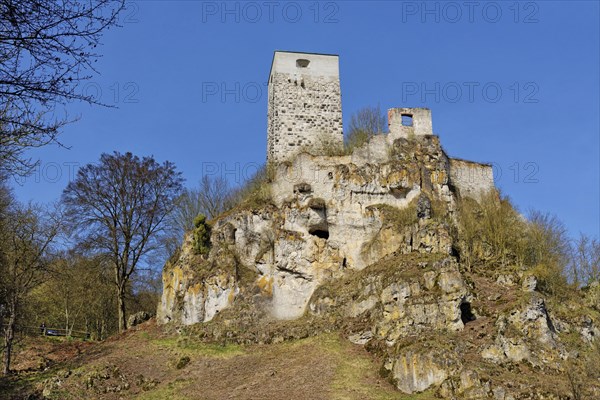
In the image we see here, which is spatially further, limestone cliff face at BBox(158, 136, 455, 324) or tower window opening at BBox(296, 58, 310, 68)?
tower window opening at BBox(296, 58, 310, 68)

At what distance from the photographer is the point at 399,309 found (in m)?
24.5

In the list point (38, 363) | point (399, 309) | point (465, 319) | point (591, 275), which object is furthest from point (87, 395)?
point (591, 275)

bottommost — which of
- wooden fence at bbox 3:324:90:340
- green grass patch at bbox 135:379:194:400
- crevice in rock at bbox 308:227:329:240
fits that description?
green grass patch at bbox 135:379:194:400

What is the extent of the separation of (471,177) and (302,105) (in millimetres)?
9922

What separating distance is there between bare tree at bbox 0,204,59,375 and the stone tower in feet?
40.2

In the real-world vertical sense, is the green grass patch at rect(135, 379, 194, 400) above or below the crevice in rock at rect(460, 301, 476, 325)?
below

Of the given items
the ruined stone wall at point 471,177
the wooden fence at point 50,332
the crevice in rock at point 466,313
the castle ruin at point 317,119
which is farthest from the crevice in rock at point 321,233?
the wooden fence at point 50,332

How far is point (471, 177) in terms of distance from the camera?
33594 millimetres

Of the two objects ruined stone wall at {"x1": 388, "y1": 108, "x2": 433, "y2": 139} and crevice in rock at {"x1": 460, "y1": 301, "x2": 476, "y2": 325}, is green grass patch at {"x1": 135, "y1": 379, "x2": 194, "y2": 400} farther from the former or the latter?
ruined stone wall at {"x1": 388, "y1": 108, "x2": 433, "y2": 139}

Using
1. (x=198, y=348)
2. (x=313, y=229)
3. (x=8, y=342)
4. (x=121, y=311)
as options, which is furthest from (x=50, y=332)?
(x=313, y=229)

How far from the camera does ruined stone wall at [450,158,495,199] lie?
3306cm

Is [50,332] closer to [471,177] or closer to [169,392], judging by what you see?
[169,392]

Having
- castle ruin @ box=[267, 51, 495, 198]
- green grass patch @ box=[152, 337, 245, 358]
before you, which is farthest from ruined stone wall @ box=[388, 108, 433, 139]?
green grass patch @ box=[152, 337, 245, 358]

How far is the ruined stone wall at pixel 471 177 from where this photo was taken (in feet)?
108
